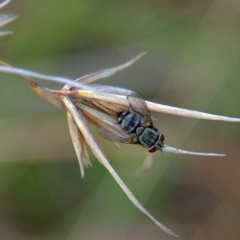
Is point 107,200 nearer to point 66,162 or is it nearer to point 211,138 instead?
point 66,162

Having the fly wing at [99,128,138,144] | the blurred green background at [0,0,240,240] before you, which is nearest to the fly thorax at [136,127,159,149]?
the fly wing at [99,128,138,144]

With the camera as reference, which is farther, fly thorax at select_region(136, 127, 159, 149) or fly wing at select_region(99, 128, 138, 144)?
fly thorax at select_region(136, 127, 159, 149)

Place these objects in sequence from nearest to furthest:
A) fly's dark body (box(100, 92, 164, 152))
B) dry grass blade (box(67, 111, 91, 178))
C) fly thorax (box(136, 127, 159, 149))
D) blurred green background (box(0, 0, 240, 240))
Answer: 1. dry grass blade (box(67, 111, 91, 178))
2. fly's dark body (box(100, 92, 164, 152))
3. fly thorax (box(136, 127, 159, 149))
4. blurred green background (box(0, 0, 240, 240))

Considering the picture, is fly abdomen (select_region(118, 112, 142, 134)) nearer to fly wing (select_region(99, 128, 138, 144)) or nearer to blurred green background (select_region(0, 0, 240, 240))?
fly wing (select_region(99, 128, 138, 144))

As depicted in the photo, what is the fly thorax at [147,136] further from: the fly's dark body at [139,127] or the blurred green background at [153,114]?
the blurred green background at [153,114]

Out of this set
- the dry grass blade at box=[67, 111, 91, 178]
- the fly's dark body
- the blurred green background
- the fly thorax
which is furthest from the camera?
the blurred green background

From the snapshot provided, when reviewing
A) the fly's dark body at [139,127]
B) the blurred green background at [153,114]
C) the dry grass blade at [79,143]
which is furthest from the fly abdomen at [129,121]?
the blurred green background at [153,114]

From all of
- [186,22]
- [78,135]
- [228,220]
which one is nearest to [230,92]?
[186,22]
